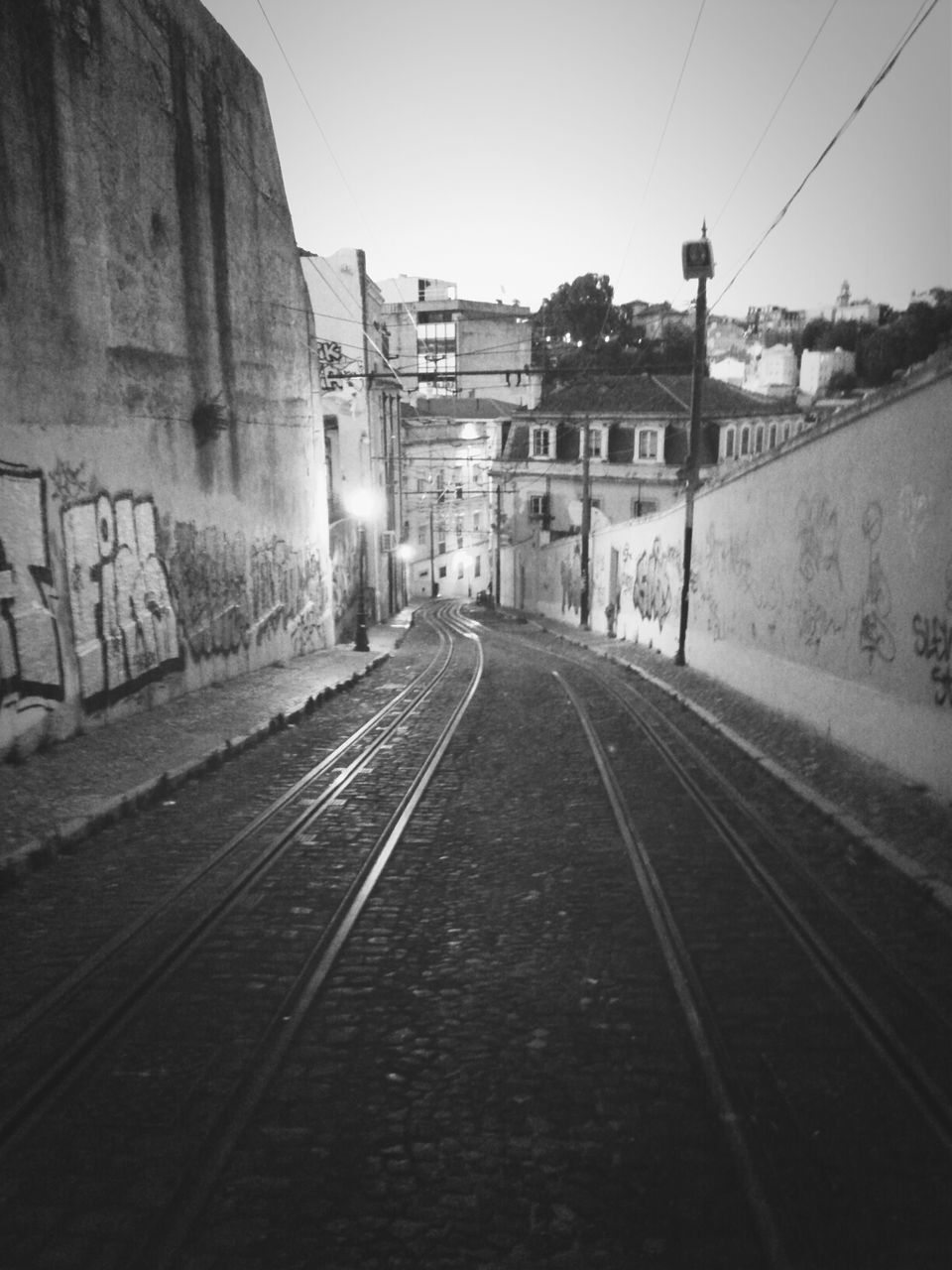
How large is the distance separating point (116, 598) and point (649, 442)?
36422 mm

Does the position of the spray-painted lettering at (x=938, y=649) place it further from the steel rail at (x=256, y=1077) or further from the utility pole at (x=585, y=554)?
the utility pole at (x=585, y=554)

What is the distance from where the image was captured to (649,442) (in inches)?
1672

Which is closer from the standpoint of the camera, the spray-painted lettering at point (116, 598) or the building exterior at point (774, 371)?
the spray-painted lettering at point (116, 598)

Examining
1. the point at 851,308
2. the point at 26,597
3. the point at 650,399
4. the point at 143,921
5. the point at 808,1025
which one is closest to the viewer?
the point at 808,1025

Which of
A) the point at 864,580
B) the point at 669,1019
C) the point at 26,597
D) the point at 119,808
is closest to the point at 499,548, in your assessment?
the point at 864,580

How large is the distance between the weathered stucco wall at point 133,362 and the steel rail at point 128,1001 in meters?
3.93

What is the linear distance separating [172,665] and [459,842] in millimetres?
7253

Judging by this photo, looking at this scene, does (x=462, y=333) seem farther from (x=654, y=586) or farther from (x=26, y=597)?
(x=26, y=597)

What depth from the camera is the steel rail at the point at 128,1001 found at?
3.15 metres

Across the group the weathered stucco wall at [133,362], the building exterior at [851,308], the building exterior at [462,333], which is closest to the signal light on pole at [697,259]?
the weathered stucco wall at [133,362]

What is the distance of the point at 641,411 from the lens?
42125 mm

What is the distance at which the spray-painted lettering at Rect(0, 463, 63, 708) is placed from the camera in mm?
8094

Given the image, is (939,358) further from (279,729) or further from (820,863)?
(279,729)

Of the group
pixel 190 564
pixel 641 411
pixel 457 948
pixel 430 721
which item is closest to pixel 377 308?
pixel 641 411
